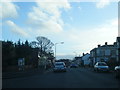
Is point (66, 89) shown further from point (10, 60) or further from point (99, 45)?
point (99, 45)

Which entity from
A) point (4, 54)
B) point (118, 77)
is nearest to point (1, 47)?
point (4, 54)

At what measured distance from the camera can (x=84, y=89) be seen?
577 inches

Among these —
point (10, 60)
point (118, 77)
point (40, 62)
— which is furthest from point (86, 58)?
point (118, 77)

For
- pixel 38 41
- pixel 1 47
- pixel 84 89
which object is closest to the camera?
pixel 84 89

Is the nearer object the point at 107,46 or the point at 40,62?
the point at 40,62

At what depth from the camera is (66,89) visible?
1489 cm

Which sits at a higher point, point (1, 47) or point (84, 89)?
point (1, 47)

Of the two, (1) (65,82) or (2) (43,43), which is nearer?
(1) (65,82)

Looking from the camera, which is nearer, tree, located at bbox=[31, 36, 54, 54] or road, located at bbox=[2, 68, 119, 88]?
road, located at bbox=[2, 68, 119, 88]

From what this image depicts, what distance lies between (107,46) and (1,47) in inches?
2388

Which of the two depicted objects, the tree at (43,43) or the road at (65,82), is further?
the tree at (43,43)

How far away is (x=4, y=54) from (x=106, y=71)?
1710cm

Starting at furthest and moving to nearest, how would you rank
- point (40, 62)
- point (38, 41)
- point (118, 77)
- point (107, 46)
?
1. point (107, 46)
2. point (38, 41)
3. point (40, 62)
4. point (118, 77)

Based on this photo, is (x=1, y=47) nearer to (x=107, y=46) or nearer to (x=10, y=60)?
(x=10, y=60)
